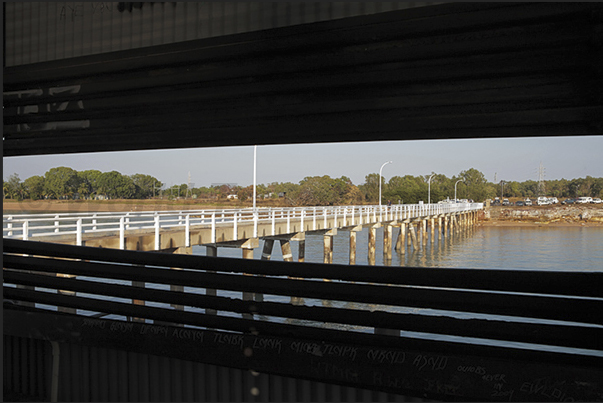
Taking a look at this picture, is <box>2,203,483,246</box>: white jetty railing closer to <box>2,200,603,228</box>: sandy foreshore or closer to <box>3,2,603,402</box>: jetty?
<box>2,200,603,228</box>: sandy foreshore

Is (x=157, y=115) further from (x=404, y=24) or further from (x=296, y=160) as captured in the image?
(x=296, y=160)

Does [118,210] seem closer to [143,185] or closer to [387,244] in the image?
[143,185]

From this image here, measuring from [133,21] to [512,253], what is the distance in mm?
49377

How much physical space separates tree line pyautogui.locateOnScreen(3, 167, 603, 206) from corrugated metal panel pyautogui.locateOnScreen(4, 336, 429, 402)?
168 cm

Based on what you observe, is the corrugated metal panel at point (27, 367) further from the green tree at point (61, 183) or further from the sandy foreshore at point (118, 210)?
the green tree at point (61, 183)

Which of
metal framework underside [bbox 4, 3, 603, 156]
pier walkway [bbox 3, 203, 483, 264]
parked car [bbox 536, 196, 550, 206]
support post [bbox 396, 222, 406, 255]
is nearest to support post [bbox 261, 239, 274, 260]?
pier walkway [bbox 3, 203, 483, 264]

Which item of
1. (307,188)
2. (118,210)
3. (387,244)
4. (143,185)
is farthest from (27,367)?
(387,244)

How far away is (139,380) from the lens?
335 cm

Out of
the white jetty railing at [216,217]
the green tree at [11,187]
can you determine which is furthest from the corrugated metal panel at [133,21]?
the white jetty railing at [216,217]

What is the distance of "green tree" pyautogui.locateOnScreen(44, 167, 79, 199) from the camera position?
617 inches

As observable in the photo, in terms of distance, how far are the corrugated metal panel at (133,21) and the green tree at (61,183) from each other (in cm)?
1146

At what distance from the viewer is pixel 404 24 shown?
2811mm

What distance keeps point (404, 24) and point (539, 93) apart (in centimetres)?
76

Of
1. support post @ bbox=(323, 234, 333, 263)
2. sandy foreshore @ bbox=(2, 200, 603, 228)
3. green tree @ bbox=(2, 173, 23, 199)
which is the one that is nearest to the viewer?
green tree @ bbox=(2, 173, 23, 199)
